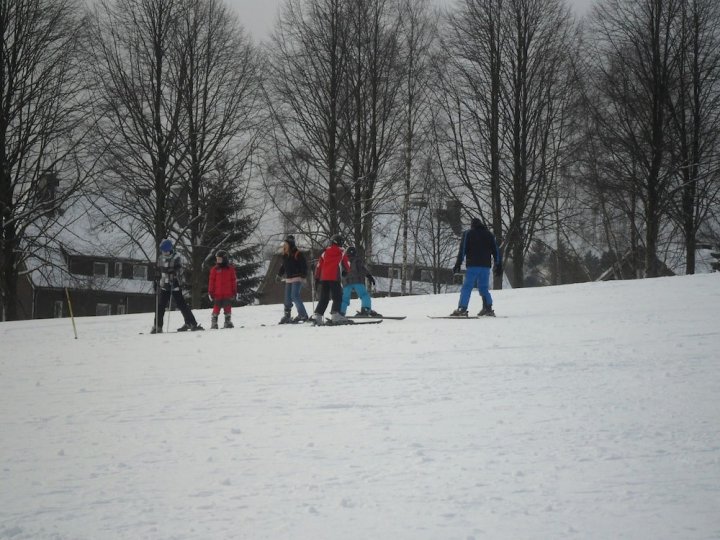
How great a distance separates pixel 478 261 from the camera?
48.3 feet

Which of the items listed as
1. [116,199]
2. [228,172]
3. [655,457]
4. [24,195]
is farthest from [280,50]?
[655,457]

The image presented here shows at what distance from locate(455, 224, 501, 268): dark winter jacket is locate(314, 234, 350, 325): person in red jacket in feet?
7.84

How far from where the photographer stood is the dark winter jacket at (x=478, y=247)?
48.3ft

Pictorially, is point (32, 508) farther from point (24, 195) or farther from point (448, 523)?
point (24, 195)

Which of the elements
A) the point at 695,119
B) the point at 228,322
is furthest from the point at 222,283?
the point at 695,119

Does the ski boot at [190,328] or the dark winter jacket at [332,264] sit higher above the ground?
the dark winter jacket at [332,264]

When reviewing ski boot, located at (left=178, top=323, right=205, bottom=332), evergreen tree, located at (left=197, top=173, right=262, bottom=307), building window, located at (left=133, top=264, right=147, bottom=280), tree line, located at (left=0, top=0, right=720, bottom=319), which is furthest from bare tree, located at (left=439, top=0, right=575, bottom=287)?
building window, located at (left=133, top=264, right=147, bottom=280)

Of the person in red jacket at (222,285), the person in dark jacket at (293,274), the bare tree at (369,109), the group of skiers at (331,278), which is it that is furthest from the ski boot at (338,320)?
the bare tree at (369,109)

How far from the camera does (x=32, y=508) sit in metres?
3.88

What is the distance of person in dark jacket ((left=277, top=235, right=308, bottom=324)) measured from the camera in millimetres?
16531

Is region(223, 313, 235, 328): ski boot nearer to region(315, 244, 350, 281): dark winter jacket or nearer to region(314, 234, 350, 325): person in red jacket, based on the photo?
region(314, 234, 350, 325): person in red jacket

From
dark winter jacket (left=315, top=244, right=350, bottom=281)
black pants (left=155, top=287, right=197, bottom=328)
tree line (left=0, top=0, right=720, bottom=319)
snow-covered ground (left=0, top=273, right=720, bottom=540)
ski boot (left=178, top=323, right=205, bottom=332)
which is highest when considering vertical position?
tree line (left=0, top=0, right=720, bottom=319)

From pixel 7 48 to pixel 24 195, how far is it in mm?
4783

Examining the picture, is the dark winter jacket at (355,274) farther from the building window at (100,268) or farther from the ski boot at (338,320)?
the building window at (100,268)
